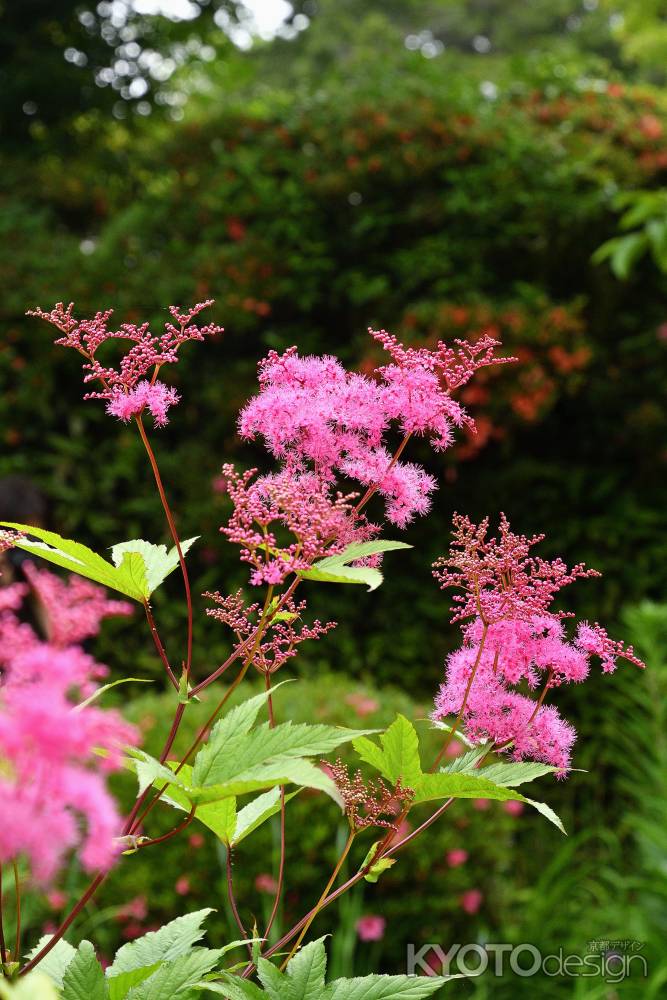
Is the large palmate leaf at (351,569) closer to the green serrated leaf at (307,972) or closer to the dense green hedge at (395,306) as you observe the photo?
the green serrated leaf at (307,972)

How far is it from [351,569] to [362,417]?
8.0 inches

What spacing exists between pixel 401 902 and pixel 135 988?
9.52 feet

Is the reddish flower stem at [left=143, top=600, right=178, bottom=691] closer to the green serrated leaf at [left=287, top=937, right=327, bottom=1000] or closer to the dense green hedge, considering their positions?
the green serrated leaf at [left=287, top=937, right=327, bottom=1000]

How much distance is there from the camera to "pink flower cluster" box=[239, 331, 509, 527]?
1.13 meters

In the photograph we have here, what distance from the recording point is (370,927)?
11.9 ft

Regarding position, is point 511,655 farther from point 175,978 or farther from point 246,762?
point 175,978

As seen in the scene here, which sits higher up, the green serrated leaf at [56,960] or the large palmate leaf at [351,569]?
the large palmate leaf at [351,569]

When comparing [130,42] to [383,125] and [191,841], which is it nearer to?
[383,125]

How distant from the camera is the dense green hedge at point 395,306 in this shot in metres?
5.96

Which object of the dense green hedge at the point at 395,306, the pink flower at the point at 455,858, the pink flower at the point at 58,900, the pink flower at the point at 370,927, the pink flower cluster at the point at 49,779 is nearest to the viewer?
the pink flower cluster at the point at 49,779

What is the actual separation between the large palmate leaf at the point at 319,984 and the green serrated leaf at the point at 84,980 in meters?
0.12

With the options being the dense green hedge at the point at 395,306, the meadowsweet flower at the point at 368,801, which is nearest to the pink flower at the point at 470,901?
the dense green hedge at the point at 395,306

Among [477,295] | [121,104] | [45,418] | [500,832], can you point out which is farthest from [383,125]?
Result: [500,832]

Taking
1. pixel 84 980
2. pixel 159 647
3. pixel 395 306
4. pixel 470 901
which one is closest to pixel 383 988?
pixel 84 980
